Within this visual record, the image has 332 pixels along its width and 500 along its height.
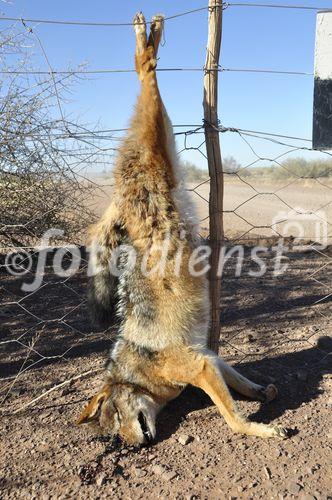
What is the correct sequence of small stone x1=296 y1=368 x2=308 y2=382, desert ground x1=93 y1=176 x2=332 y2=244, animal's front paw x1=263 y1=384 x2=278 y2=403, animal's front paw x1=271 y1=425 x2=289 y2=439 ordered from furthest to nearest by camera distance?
desert ground x1=93 y1=176 x2=332 y2=244
small stone x1=296 y1=368 x2=308 y2=382
animal's front paw x1=263 y1=384 x2=278 y2=403
animal's front paw x1=271 y1=425 x2=289 y2=439

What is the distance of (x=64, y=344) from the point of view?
5121 mm

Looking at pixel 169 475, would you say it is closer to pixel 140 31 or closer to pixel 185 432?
pixel 185 432

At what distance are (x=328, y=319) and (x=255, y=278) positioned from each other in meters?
2.04

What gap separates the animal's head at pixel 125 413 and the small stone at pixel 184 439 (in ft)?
0.60

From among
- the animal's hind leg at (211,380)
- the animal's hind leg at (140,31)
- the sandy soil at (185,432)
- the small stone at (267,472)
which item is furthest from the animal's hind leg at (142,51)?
the small stone at (267,472)

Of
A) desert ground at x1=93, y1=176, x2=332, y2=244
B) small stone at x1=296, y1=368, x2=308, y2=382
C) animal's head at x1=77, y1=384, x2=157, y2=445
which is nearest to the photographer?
animal's head at x1=77, y1=384, x2=157, y2=445

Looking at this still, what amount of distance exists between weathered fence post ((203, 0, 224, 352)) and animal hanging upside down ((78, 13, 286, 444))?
26 centimetres

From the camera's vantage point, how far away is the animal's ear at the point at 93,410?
140 inches

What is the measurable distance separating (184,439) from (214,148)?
83.3 inches

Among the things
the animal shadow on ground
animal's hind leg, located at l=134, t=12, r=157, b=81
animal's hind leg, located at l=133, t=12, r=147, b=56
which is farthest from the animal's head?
animal's hind leg, located at l=133, t=12, r=147, b=56

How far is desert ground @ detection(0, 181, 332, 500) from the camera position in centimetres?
303

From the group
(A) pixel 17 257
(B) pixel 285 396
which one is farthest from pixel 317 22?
(A) pixel 17 257

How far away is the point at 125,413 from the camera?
139 inches

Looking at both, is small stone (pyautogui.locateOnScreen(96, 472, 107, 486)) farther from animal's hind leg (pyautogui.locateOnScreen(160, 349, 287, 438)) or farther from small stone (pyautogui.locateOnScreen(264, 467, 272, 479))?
small stone (pyautogui.locateOnScreen(264, 467, 272, 479))
